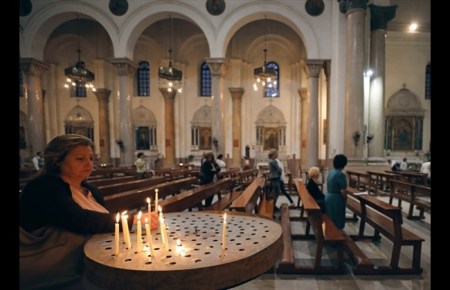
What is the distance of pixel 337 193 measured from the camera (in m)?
4.11

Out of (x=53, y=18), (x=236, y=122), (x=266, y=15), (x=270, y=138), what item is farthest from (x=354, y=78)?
(x=53, y=18)

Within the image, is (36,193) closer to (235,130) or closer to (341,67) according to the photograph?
(341,67)

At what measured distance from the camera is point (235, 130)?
57.4ft

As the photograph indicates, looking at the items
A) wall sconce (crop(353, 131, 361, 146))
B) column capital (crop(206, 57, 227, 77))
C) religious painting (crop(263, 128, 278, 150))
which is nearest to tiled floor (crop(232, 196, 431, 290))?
wall sconce (crop(353, 131, 361, 146))

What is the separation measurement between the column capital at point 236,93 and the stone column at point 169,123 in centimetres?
432

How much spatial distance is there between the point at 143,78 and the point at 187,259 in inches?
770

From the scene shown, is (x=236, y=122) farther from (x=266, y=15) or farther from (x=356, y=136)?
(x=356, y=136)

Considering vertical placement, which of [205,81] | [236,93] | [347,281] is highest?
[205,81]

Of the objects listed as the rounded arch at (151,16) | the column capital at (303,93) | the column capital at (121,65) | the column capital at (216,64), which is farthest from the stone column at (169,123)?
the column capital at (303,93)

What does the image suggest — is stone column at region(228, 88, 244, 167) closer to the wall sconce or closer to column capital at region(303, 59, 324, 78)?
column capital at region(303, 59, 324, 78)

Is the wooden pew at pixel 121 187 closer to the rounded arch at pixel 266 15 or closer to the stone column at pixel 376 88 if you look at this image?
the rounded arch at pixel 266 15

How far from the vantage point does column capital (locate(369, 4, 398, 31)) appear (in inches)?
425

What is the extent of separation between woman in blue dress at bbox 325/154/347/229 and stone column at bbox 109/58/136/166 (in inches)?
448
